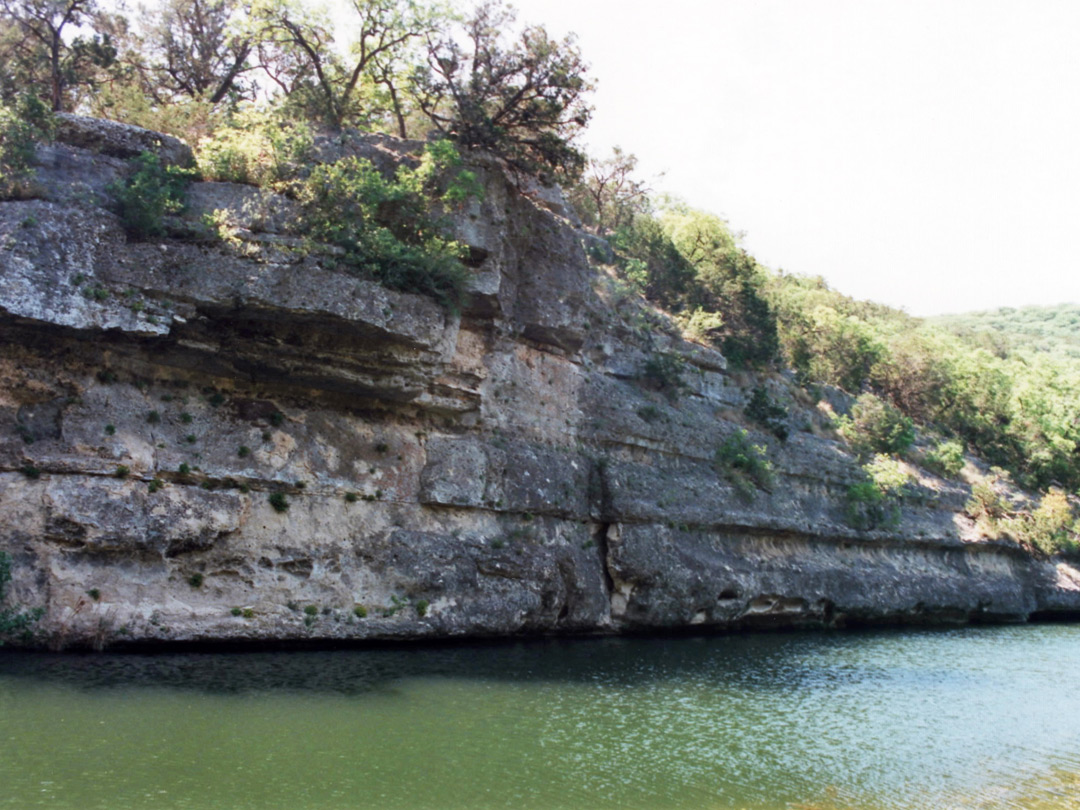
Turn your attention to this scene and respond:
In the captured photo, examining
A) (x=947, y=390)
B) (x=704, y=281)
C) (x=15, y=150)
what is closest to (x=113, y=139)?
(x=15, y=150)

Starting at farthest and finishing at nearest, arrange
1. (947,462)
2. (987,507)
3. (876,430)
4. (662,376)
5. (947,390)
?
1. (947,390)
2. (947,462)
3. (876,430)
4. (987,507)
5. (662,376)

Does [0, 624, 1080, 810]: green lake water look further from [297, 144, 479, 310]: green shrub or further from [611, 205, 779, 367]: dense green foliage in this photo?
[611, 205, 779, 367]: dense green foliage

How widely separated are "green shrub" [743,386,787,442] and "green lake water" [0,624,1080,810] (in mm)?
14378

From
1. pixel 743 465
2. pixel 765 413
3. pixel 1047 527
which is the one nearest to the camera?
pixel 743 465

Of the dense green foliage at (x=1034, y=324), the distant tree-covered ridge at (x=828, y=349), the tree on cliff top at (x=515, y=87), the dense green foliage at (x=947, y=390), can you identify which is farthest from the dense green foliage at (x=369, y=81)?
the dense green foliage at (x=1034, y=324)

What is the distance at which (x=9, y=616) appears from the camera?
15.3 metres

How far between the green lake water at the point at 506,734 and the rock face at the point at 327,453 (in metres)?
1.52

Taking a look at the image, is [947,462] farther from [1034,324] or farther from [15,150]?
[1034,324]

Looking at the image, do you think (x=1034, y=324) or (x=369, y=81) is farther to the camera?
(x=1034, y=324)

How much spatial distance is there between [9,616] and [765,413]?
26.8 m

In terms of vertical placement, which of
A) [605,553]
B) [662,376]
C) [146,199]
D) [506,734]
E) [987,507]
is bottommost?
[506,734]

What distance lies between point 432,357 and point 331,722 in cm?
1051

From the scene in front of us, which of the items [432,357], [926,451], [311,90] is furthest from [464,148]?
[926,451]

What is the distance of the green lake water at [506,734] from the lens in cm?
1044
